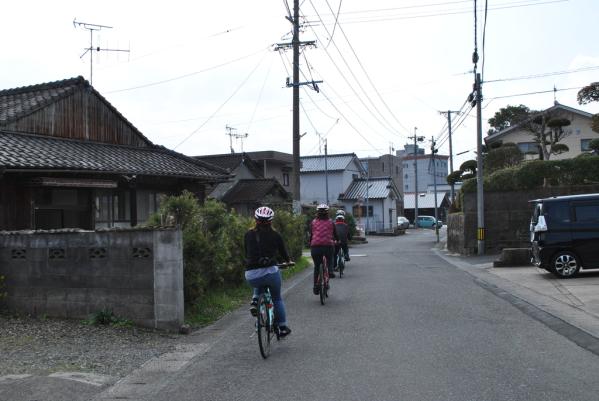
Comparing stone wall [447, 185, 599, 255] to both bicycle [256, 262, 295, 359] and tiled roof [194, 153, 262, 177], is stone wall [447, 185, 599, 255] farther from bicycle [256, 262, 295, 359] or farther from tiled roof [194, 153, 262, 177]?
tiled roof [194, 153, 262, 177]

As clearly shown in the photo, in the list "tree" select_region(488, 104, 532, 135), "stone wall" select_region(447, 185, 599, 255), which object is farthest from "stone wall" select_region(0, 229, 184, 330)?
"tree" select_region(488, 104, 532, 135)

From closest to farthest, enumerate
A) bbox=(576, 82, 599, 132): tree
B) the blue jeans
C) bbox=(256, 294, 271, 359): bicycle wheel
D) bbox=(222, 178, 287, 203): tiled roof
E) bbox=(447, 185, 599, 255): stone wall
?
bbox=(256, 294, 271, 359): bicycle wheel → the blue jeans → bbox=(447, 185, 599, 255): stone wall → bbox=(576, 82, 599, 132): tree → bbox=(222, 178, 287, 203): tiled roof

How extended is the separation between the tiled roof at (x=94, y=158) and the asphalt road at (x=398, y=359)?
257 inches

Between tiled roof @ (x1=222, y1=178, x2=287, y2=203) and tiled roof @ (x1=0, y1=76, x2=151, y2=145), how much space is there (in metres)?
18.2

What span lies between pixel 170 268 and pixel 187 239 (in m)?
1.11

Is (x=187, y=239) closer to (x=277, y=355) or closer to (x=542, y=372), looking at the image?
(x=277, y=355)

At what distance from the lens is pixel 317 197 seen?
200 ft

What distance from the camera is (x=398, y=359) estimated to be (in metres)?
6.67

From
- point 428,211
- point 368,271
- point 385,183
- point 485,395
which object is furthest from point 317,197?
point 485,395

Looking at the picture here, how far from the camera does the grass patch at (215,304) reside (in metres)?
9.49

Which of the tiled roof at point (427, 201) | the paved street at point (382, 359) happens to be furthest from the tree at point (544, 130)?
the tiled roof at point (427, 201)

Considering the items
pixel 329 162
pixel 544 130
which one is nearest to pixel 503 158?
pixel 544 130

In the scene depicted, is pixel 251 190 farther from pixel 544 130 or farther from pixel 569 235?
pixel 569 235

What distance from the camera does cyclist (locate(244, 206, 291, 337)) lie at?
24.1ft
